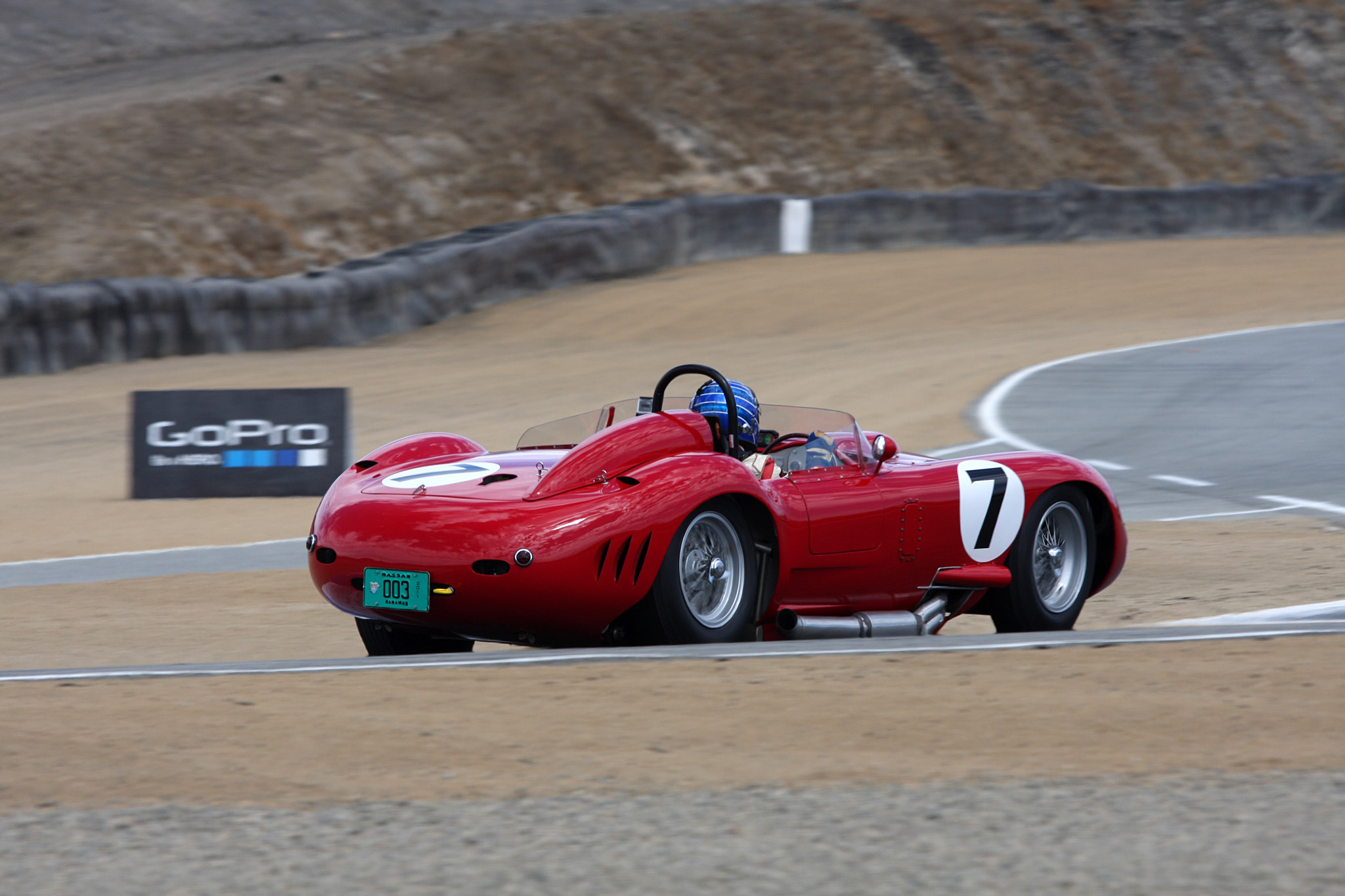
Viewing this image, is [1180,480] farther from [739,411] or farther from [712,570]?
[712,570]

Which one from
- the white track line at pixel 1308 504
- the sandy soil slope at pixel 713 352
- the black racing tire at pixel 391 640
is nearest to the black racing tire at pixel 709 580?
the black racing tire at pixel 391 640

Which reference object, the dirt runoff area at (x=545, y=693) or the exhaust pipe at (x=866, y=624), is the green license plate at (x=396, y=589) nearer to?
the dirt runoff area at (x=545, y=693)

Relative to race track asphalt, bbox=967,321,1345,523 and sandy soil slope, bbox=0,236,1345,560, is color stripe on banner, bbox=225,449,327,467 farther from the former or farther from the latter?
race track asphalt, bbox=967,321,1345,523

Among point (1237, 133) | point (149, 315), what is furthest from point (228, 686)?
point (1237, 133)

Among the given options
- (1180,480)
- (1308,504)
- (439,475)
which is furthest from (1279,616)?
(1180,480)

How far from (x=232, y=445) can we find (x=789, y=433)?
718 cm

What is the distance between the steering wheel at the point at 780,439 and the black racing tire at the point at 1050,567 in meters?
1.11

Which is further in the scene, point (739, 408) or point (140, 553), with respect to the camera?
point (140, 553)

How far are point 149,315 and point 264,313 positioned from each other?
1.67m

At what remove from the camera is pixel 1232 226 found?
33688mm

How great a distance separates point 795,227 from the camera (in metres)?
31.9

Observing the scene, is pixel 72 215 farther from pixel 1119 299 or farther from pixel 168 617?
pixel 168 617

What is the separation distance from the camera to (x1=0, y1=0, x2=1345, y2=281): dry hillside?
1258 inches

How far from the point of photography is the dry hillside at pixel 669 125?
32.0 meters
